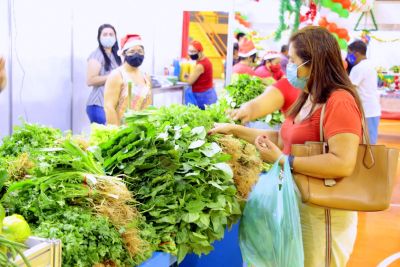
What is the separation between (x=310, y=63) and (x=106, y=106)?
2060 mm

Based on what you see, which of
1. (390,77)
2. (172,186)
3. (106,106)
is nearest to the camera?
(172,186)

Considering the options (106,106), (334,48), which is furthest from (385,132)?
(334,48)

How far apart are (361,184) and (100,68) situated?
3938mm

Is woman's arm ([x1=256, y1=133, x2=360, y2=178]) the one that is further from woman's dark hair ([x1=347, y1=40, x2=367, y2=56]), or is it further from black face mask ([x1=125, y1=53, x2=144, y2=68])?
woman's dark hair ([x1=347, y1=40, x2=367, y2=56])

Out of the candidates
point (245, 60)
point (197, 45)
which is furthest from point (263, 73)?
point (197, 45)

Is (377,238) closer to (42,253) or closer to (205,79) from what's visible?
(205,79)

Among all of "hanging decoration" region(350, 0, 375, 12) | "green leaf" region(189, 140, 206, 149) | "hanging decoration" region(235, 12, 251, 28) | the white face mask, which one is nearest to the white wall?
the white face mask

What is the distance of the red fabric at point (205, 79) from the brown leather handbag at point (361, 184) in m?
5.22

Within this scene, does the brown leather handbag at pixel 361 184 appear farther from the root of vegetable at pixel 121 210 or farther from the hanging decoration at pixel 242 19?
the hanging decoration at pixel 242 19

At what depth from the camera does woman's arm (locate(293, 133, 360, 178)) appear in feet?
7.23

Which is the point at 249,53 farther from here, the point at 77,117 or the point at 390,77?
the point at 390,77

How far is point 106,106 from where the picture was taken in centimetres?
409

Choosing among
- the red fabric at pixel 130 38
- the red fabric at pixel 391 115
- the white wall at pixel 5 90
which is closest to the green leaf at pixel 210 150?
the red fabric at pixel 130 38

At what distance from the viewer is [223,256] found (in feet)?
10.2
